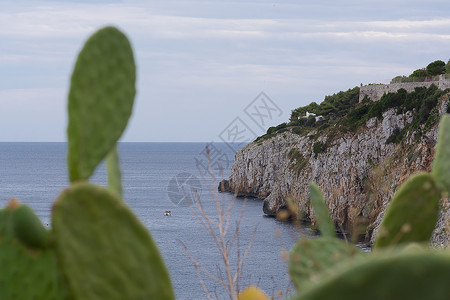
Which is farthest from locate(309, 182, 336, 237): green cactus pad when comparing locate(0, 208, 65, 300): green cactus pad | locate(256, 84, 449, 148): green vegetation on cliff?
locate(256, 84, 449, 148): green vegetation on cliff

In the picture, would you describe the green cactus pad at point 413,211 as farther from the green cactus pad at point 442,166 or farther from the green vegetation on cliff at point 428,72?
the green vegetation on cliff at point 428,72

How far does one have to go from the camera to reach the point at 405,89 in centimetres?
3158

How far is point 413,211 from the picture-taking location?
1.33 metres

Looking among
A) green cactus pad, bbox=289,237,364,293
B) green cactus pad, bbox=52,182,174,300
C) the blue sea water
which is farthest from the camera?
the blue sea water

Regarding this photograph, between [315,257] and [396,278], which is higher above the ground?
[396,278]

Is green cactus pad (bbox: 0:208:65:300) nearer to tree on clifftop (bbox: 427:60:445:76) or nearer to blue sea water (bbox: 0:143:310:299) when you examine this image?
blue sea water (bbox: 0:143:310:299)

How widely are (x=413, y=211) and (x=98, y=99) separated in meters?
0.76

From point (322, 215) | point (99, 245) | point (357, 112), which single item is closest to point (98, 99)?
point (99, 245)

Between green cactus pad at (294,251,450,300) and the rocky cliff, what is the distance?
17826mm

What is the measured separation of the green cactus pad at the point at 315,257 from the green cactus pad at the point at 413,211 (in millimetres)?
201

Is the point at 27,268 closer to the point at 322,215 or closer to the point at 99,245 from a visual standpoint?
the point at 99,245

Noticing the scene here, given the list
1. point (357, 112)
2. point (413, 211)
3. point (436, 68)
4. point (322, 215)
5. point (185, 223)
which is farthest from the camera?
point (185, 223)

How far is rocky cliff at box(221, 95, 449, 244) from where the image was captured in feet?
86.8

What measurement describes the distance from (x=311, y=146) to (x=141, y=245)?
3939 centimetres
